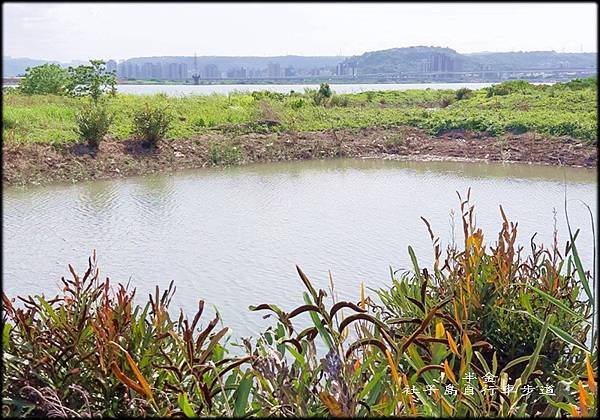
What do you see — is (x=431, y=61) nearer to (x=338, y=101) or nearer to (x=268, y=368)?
(x=268, y=368)

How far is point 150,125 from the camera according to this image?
10688 mm

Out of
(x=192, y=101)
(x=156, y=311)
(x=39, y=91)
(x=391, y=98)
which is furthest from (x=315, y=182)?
(x=391, y=98)

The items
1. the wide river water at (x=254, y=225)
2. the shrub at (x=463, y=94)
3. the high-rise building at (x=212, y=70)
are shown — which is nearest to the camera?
the high-rise building at (x=212, y=70)

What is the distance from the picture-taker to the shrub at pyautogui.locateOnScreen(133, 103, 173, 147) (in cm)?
1069

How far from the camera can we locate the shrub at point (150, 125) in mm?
10688

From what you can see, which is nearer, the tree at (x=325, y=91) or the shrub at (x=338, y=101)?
the shrub at (x=338, y=101)

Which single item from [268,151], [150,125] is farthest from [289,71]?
[268,151]

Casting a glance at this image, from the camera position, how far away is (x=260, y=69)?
1530 millimetres

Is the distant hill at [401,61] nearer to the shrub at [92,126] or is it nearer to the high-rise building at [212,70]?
the high-rise building at [212,70]

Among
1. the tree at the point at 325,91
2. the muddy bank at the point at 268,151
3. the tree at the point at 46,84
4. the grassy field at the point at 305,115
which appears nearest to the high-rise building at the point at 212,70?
the muddy bank at the point at 268,151

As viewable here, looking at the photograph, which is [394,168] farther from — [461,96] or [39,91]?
[461,96]

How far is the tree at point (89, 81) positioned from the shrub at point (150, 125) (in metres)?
3.89

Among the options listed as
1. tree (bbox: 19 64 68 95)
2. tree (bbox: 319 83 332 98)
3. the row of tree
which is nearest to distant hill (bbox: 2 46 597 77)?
the row of tree

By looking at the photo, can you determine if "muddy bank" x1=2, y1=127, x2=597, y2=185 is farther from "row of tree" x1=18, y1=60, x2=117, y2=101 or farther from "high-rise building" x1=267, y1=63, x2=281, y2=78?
"high-rise building" x1=267, y1=63, x2=281, y2=78
